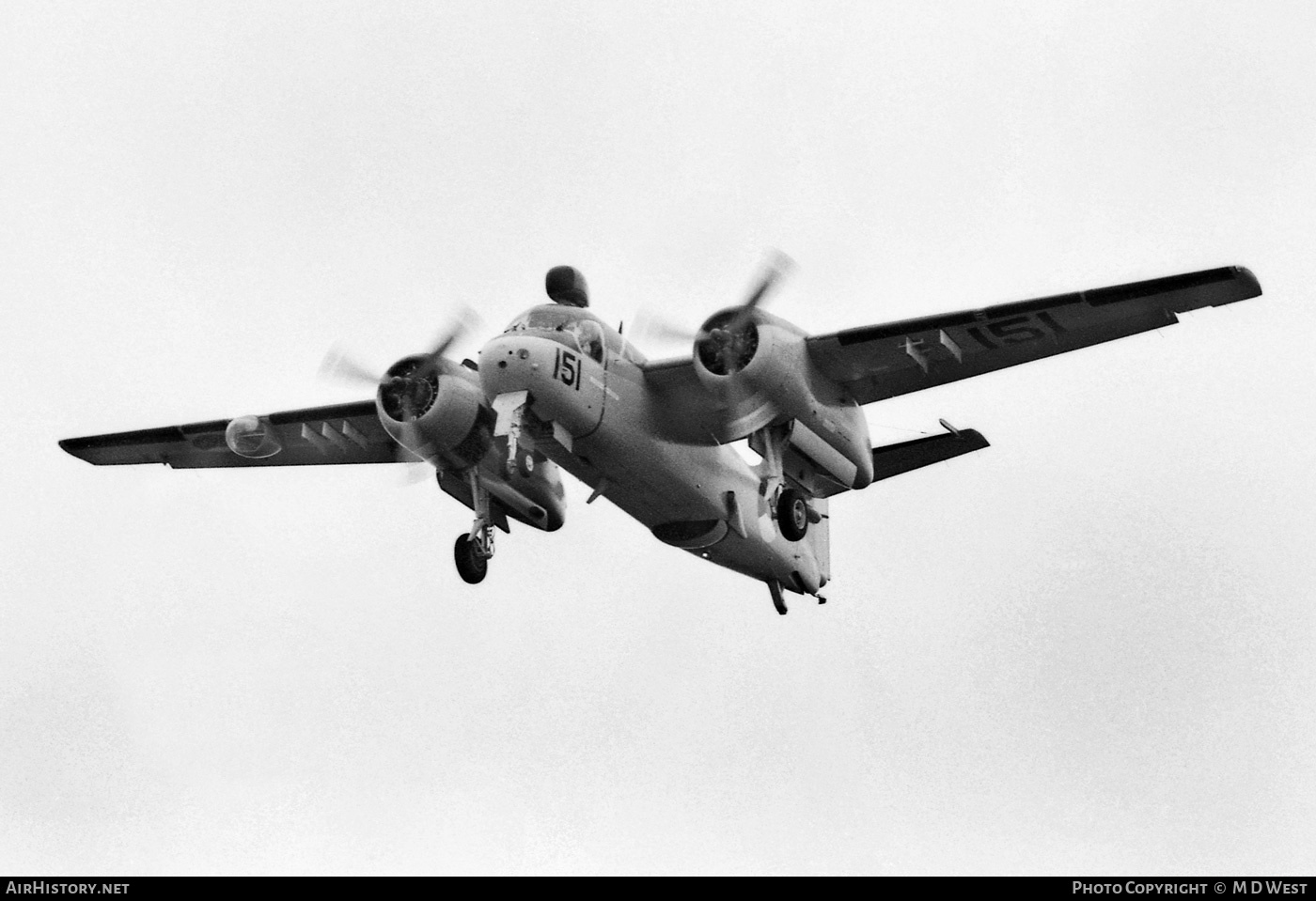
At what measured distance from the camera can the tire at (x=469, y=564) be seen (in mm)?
29609

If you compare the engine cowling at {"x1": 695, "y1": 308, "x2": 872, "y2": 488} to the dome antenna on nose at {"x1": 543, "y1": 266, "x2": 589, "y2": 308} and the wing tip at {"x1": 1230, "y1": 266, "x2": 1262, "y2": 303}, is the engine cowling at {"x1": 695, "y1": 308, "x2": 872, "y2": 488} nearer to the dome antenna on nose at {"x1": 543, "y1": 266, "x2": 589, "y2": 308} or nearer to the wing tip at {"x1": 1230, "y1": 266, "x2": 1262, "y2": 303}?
the dome antenna on nose at {"x1": 543, "y1": 266, "x2": 589, "y2": 308}

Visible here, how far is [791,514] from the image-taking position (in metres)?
28.1

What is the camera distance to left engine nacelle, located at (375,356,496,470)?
2808 centimetres

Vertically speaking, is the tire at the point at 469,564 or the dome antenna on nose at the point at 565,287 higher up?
the dome antenna on nose at the point at 565,287

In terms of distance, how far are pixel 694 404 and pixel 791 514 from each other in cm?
256

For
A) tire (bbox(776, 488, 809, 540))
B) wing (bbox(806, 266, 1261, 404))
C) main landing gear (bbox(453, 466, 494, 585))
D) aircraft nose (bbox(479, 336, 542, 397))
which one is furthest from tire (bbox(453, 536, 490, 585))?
wing (bbox(806, 266, 1261, 404))

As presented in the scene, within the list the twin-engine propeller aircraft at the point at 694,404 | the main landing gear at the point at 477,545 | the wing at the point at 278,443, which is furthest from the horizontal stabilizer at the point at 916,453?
the wing at the point at 278,443

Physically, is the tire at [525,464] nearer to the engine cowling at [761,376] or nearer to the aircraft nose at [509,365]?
the aircraft nose at [509,365]

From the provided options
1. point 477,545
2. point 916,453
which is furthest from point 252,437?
point 916,453

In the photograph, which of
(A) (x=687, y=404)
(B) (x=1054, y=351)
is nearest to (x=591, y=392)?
(A) (x=687, y=404)

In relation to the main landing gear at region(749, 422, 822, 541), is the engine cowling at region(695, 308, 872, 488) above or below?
above

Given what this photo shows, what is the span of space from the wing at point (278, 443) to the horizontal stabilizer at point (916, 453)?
31.3 ft

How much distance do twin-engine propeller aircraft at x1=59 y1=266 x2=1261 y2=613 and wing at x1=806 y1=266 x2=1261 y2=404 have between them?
3cm
